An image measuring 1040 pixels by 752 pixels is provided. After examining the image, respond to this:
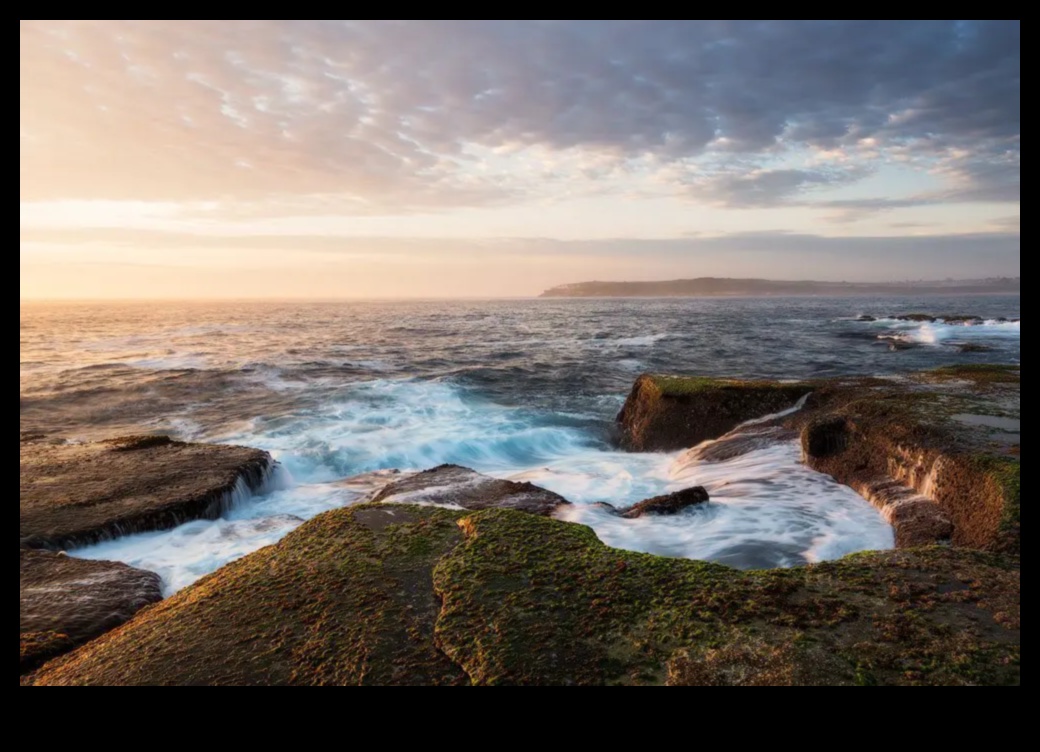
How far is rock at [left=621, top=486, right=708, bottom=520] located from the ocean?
21cm

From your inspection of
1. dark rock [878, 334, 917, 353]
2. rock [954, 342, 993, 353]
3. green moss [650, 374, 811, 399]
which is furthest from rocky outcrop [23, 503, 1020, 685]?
dark rock [878, 334, 917, 353]

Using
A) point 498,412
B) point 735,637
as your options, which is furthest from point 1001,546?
point 498,412

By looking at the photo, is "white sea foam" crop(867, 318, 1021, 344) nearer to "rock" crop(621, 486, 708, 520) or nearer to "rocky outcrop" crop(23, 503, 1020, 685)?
"rock" crop(621, 486, 708, 520)

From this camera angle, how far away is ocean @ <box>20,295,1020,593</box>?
899 cm

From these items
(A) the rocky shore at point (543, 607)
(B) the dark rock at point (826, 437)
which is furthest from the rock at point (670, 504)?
(B) the dark rock at point (826, 437)

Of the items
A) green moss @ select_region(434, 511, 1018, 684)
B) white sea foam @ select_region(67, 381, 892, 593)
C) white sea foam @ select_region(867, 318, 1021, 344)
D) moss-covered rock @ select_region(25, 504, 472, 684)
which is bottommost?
white sea foam @ select_region(67, 381, 892, 593)

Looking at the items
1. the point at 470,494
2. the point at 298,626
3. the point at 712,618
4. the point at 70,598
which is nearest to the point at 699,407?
the point at 470,494

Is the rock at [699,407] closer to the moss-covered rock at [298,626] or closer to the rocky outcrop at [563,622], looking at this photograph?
the rocky outcrop at [563,622]

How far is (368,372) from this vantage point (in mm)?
32562

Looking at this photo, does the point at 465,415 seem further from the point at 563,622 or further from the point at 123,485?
the point at 563,622

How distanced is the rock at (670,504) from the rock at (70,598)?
683 centimetres

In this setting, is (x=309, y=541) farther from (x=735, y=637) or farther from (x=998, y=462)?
(x=998, y=462)
